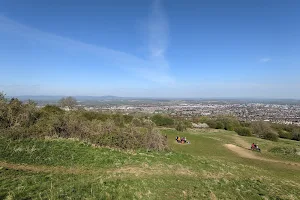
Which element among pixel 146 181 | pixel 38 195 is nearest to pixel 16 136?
pixel 38 195

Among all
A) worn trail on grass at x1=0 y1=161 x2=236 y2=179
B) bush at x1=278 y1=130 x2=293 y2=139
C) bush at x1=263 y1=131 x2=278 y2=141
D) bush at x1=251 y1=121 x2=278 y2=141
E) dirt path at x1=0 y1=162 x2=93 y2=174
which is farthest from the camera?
bush at x1=278 y1=130 x2=293 y2=139

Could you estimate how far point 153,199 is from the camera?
7.41 m

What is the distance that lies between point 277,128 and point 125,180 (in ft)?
203

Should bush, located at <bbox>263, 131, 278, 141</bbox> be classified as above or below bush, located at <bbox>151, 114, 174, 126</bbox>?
below

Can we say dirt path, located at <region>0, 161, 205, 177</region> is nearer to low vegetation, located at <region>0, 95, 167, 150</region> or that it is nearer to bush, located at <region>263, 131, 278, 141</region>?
low vegetation, located at <region>0, 95, 167, 150</region>

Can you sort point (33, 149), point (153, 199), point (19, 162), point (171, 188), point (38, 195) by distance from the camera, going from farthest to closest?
point (33, 149) → point (19, 162) → point (171, 188) → point (153, 199) → point (38, 195)

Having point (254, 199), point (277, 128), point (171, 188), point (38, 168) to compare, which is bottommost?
point (277, 128)

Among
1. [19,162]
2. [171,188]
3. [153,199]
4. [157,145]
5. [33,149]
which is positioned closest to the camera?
[153,199]

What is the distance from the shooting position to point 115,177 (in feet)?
29.9

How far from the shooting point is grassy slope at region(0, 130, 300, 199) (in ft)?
23.2

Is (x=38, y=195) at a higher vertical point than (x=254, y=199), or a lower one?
higher

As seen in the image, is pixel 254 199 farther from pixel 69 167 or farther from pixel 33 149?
pixel 33 149

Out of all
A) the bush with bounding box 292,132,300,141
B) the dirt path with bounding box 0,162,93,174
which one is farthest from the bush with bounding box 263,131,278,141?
the dirt path with bounding box 0,162,93,174

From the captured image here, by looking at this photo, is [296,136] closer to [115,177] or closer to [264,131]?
[264,131]
